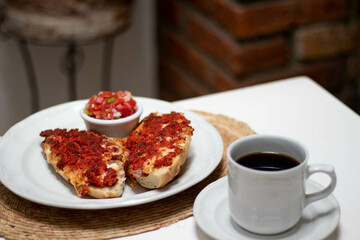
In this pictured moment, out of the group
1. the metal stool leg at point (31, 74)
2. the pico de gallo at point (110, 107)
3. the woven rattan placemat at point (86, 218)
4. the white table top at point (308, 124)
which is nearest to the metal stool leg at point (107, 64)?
the metal stool leg at point (31, 74)

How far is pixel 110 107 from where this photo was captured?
96cm

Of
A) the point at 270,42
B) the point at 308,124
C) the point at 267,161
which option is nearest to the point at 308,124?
the point at 308,124

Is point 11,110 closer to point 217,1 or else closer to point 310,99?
point 217,1

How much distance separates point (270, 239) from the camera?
705 millimetres

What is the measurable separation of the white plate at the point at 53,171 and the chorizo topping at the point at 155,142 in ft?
0.14

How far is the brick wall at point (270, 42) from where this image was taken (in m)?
1.70

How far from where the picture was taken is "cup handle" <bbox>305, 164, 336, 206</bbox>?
2.28ft

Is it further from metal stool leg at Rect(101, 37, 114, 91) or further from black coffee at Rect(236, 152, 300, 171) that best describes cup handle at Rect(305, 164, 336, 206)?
metal stool leg at Rect(101, 37, 114, 91)

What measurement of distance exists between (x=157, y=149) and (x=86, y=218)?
0.52 feet

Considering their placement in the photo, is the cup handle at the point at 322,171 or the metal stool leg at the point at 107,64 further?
the metal stool leg at the point at 107,64

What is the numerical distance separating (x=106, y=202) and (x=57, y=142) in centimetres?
18

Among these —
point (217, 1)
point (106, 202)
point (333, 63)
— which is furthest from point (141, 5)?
point (106, 202)

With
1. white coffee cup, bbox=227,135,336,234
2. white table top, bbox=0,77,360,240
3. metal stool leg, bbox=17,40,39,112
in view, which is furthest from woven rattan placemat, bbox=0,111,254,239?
metal stool leg, bbox=17,40,39,112

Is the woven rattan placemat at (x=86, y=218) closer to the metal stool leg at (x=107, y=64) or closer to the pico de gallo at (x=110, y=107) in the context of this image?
the pico de gallo at (x=110, y=107)
